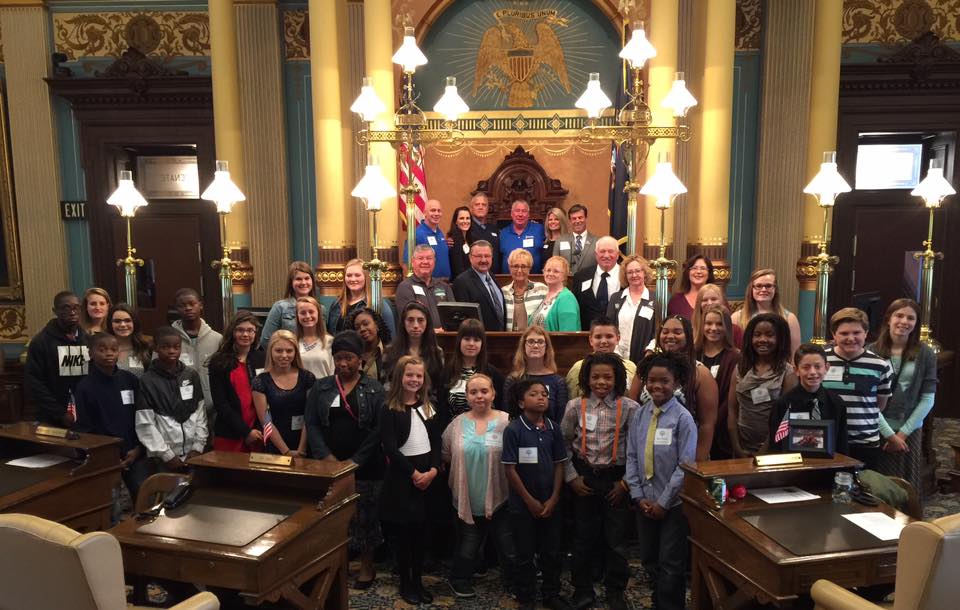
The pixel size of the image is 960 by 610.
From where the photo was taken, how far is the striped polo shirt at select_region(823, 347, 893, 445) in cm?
416

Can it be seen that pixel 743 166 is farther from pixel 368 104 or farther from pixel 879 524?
pixel 879 524

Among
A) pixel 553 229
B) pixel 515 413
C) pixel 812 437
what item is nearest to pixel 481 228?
pixel 553 229

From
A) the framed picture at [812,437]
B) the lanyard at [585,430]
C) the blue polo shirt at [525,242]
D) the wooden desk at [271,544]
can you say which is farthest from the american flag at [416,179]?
the framed picture at [812,437]

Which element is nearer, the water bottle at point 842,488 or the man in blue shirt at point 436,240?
the water bottle at point 842,488

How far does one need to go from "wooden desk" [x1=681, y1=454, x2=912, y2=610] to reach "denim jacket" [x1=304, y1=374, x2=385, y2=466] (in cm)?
Answer: 177

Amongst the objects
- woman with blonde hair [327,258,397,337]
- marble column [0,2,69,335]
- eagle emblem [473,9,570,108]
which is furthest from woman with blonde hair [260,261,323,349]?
marble column [0,2,69,335]

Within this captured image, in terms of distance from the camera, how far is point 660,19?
23.7 feet

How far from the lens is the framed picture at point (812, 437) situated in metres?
3.54

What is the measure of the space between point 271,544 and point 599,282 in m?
3.55

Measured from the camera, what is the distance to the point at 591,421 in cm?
386

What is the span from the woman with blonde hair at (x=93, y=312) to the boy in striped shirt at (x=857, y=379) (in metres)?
5.02

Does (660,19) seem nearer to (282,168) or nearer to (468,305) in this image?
(468,305)

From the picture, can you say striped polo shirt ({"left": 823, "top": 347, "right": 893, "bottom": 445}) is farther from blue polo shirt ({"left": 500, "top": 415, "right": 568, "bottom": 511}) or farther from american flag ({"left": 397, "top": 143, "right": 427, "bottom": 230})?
american flag ({"left": 397, "top": 143, "right": 427, "bottom": 230})

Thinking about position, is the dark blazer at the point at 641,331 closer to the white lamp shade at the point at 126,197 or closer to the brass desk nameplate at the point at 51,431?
the brass desk nameplate at the point at 51,431
